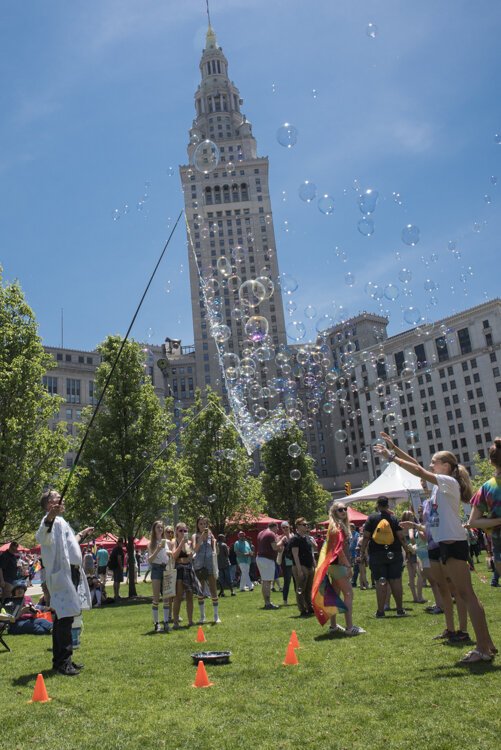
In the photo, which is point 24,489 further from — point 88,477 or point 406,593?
point 406,593

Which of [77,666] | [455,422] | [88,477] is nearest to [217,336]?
[88,477]

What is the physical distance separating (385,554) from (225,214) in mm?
114460

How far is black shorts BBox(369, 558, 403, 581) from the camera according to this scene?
397 inches

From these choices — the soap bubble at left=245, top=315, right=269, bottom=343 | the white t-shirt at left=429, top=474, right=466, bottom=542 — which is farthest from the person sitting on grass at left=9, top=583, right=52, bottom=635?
the soap bubble at left=245, top=315, right=269, bottom=343

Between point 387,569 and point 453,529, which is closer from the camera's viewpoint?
point 453,529

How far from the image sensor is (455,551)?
624 cm

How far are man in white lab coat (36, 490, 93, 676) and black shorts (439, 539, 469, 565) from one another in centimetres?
452

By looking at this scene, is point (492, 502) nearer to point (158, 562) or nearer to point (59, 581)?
A: point (59, 581)

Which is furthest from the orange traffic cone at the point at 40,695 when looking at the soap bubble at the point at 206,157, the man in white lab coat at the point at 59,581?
the soap bubble at the point at 206,157

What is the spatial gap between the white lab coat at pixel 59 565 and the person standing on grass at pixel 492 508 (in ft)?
16.0

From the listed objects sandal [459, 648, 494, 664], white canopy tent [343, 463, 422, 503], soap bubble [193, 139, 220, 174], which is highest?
soap bubble [193, 139, 220, 174]

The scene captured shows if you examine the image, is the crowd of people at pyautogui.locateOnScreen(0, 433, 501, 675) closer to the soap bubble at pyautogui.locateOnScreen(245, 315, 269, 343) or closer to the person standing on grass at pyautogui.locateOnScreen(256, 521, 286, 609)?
the person standing on grass at pyautogui.locateOnScreen(256, 521, 286, 609)

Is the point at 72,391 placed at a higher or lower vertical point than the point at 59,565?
higher

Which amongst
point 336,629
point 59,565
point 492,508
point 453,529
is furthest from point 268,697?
point 336,629
